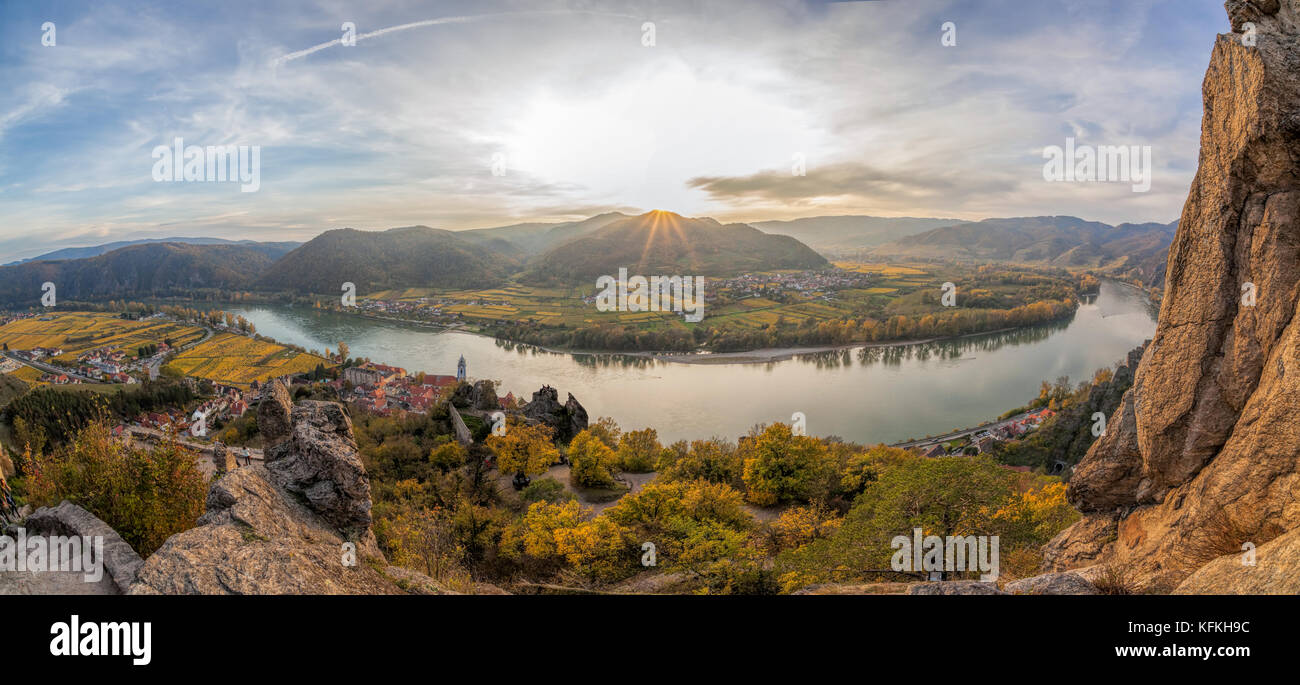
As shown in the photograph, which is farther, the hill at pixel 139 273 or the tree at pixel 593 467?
the hill at pixel 139 273

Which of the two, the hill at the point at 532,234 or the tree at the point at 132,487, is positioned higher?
the hill at the point at 532,234

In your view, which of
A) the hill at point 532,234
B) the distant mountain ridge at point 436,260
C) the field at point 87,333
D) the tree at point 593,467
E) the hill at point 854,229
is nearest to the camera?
the tree at point 593,467

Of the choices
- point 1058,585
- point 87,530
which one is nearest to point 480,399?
point 87,530

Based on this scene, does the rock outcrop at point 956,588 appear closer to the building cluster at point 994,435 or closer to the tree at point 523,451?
the tree at point 523,451

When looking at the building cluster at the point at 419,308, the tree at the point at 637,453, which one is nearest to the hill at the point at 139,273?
the building cluster at the point at 419,308

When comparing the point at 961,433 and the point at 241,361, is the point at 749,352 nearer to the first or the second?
the point at 961,433

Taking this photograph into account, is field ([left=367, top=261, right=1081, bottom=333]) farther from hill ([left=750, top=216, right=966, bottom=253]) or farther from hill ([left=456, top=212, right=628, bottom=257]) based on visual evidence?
hill ([left=750, top=216, right=966, bottom=253])
